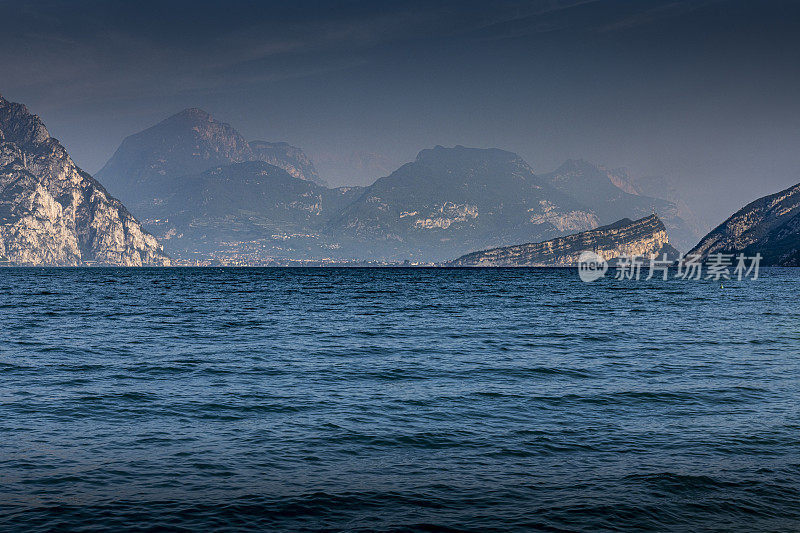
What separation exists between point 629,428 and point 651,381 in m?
10.5

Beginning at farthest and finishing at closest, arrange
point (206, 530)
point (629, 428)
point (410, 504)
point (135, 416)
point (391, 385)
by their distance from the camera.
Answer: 1. point (391, 385)
2. point (135, 416)
3. point (629, 428)
4. point (410, 504)
5. point (206, 530)

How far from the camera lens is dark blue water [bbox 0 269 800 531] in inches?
575

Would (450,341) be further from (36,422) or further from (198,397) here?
(36,422)

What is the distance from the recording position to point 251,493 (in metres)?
15.7

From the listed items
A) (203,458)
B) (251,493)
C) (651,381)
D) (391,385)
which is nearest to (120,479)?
(203,458)

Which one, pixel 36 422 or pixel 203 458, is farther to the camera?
pixel 36 422

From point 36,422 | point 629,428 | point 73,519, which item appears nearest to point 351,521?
point 73,519

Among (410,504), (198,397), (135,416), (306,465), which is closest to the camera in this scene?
(410,504)

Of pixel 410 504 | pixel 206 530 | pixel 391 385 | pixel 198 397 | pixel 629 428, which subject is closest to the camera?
pixel 206 530

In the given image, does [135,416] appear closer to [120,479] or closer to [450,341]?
[120,479]

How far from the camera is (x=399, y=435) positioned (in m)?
21.4

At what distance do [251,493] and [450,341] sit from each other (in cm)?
3479

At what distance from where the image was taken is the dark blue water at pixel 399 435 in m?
14.6

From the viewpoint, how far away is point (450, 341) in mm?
49594
